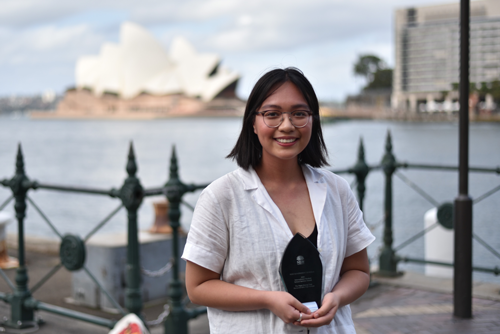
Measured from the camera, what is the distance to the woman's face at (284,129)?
Result: 62.0 inches

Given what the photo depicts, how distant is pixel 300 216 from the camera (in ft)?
5.18

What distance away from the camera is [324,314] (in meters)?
1.46

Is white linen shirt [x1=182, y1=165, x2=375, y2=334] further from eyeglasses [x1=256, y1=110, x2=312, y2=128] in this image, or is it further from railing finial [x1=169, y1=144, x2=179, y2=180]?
railing finial [x1=169, y1=144, x2=179, y2=180]

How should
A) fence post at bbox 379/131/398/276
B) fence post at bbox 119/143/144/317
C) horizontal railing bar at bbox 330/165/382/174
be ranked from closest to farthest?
fence post at bbox 119/143/144/317 < horizontal railing bar at bbox 330/165/382/174 < fence post at bbox 379/131/398/276

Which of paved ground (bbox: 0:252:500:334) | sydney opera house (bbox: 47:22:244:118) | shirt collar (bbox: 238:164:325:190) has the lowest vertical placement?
paved ground (bbox: 0:252:500:334)

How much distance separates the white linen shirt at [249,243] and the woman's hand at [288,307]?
0.21ft

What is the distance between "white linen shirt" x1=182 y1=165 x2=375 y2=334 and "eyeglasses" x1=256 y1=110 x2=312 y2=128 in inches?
5.9

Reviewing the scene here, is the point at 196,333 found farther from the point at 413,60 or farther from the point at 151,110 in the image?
the point at 413,60

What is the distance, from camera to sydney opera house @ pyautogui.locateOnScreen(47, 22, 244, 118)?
75.1 m

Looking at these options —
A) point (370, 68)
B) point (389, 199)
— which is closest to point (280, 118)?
point (389, 199)

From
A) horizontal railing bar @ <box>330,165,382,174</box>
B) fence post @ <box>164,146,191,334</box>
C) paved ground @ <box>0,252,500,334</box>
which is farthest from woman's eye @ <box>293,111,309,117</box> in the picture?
horizontal railing bar @ <box>330,165,382,174</box>

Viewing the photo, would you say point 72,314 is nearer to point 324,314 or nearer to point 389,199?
point 324,314

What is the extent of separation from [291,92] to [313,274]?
1.59 feet

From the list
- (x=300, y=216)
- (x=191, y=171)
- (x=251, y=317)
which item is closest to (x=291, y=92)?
(x=300, y=216)
